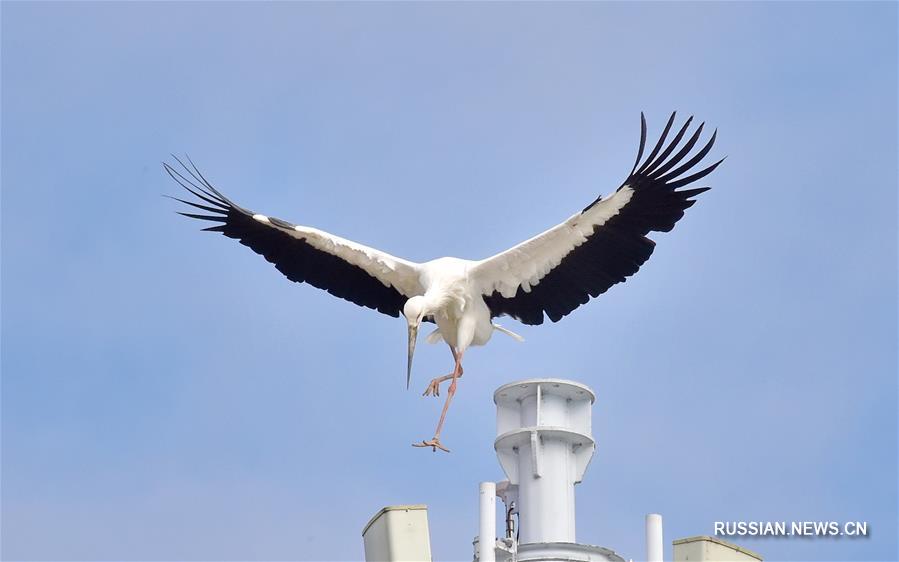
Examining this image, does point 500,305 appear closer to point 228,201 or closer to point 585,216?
point 585,216

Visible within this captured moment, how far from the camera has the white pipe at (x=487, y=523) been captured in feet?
43.1

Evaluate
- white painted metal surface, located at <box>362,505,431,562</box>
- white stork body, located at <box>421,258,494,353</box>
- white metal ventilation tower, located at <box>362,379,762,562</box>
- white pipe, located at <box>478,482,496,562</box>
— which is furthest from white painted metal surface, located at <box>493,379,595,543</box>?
white painted metal surface, located at <box>362,505,431,562</box>

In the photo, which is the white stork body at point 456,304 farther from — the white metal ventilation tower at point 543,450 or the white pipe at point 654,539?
the white pipe at point 654,539

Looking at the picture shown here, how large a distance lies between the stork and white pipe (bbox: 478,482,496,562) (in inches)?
85.2

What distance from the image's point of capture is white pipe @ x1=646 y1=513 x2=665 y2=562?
13.3 metres

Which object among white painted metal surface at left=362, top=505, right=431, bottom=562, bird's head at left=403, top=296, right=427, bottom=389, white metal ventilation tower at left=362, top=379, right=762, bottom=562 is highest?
bird's head at left=403, top=296, right=427, bottom=389

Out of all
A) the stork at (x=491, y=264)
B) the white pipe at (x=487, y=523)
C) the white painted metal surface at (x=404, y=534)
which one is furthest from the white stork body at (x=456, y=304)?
the white painted metal surface at (x=404, y=534)

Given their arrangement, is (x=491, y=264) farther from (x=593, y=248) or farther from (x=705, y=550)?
(x=705, y=550)

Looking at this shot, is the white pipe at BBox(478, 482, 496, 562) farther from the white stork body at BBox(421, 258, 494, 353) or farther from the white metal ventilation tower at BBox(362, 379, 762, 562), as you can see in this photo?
the white stork body at BBox(421, 258, 494, 353)

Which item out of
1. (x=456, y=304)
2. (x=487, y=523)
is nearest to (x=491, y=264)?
(x=456, y=304)

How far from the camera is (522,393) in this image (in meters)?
15.8

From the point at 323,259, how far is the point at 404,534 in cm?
609

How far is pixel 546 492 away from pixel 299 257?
4521 millimetres

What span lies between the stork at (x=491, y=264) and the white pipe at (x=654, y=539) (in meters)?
2.93
